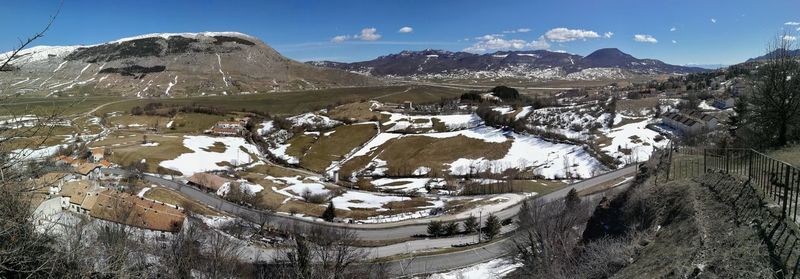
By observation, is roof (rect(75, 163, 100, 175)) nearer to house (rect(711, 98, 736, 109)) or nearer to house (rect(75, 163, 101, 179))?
house (rect(75, 163, 101, 179))

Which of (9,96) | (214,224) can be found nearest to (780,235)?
(9,96)

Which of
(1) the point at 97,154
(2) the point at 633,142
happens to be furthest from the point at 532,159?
(1) the point at 97,154

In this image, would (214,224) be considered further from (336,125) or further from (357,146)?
(336,125)

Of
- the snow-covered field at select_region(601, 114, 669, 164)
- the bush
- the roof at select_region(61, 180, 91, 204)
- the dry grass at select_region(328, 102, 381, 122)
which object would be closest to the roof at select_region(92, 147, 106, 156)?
the roof at select_region(61, 180, 91, 204)

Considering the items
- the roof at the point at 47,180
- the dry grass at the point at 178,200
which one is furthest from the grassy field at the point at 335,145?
the roof at the point at 47,180

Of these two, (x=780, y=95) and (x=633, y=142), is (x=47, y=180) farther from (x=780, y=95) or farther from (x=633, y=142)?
(x=633, y=142)
